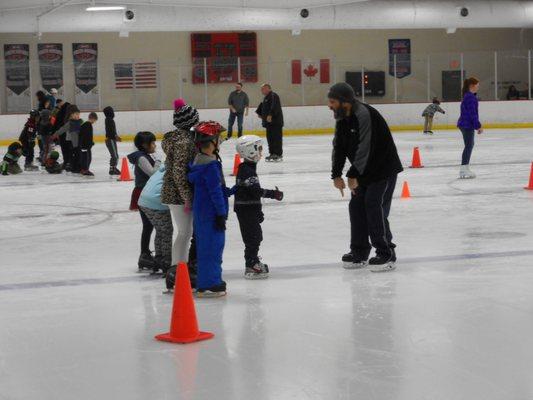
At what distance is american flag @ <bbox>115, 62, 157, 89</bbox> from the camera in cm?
3225

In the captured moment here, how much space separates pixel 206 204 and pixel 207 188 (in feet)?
0.38

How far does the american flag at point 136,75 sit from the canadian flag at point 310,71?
456 cm

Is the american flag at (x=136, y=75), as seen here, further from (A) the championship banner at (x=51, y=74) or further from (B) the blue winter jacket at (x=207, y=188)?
(B) the blue winter jacket at (x=207, y=188)

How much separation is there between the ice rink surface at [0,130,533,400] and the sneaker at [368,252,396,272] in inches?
3.5

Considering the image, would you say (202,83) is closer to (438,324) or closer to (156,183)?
(156,183)

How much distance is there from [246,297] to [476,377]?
251 cm

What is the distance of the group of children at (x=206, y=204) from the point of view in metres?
7.19

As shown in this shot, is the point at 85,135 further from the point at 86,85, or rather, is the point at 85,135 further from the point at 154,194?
the point at 86,85

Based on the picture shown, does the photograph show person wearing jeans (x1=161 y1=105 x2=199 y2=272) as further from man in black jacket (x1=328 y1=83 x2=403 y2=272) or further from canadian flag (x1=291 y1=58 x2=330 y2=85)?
canadian flag (x1=291 y1=58 x2=330 y2=85)

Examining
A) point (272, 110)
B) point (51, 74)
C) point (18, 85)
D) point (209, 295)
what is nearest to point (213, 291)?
point (209, 295)

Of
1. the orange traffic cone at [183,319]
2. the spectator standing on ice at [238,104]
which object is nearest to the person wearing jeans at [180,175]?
the orange traffic cone at [183,319]

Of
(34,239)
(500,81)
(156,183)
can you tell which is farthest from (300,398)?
(500,81)

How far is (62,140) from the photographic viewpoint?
19.1m

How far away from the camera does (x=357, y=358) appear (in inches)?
213
